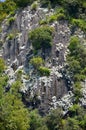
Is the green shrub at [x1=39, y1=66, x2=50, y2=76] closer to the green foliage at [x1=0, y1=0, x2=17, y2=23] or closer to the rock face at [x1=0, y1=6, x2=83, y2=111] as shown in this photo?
the rock face at [x1=0, y1=6, x2=83, y2=111]

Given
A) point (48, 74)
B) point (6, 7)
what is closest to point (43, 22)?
point (48, 74)

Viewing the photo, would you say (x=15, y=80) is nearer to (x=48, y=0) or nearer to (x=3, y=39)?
(x=3, y=39)

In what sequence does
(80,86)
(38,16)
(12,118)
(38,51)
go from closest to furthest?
(12,118), (80,86), (38,51), (38,16)

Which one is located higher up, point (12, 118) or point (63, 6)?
point (63, 6)

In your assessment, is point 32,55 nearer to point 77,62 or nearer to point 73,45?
point 73,45

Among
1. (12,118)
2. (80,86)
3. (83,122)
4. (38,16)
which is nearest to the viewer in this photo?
(12,118)

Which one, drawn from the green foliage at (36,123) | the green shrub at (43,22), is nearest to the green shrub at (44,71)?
the green foliage at (36,123)

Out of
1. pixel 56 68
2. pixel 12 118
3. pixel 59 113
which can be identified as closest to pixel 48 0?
pixel 56 68
